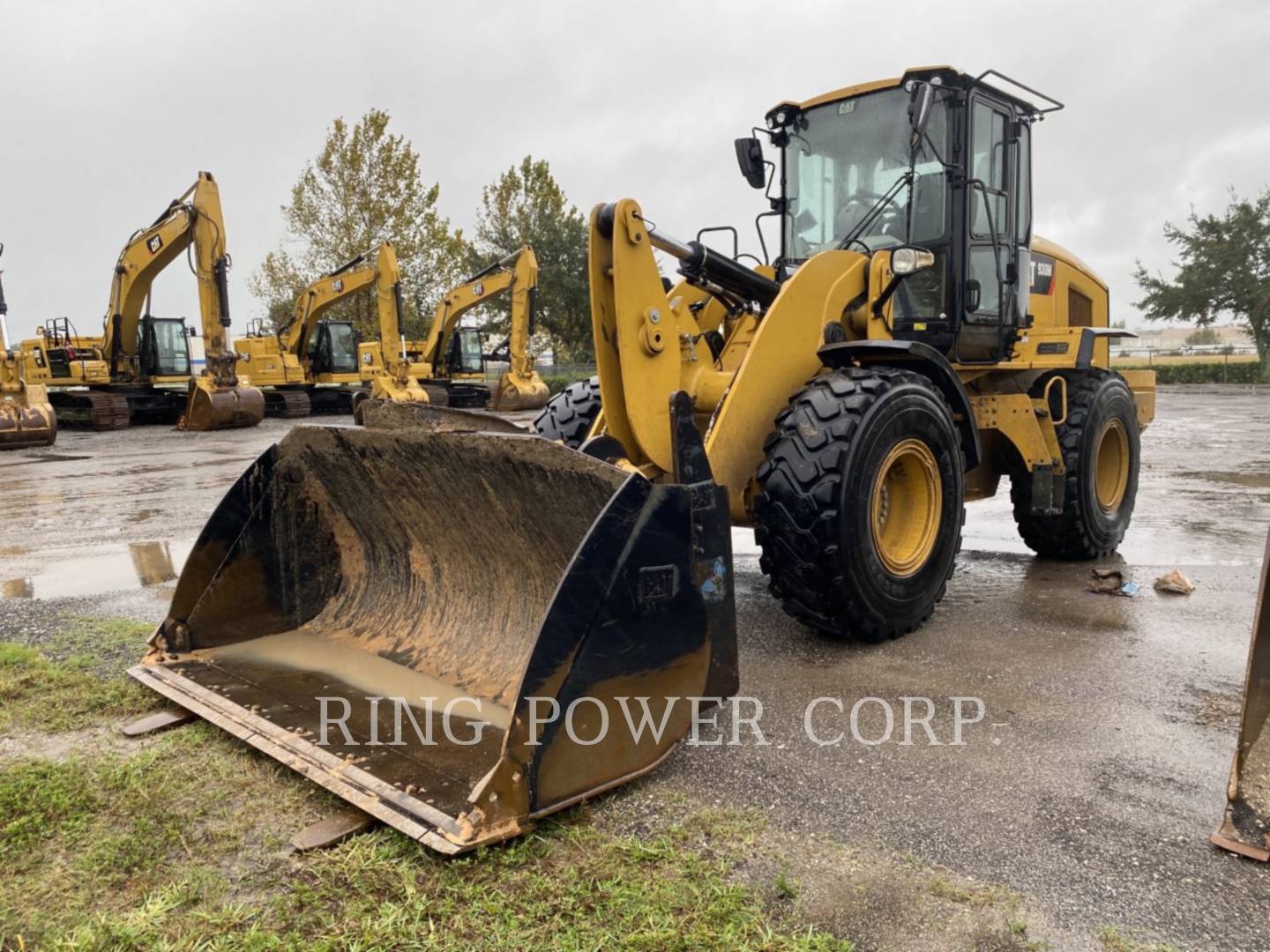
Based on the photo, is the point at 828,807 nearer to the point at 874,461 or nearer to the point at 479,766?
the point at 479,766

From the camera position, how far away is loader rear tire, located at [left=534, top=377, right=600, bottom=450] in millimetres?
5273

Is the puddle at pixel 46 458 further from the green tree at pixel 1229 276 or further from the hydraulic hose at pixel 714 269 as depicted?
the green tree at pixel 1229 276

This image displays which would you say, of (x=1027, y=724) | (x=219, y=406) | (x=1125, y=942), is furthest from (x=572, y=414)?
(x=219, y=406)

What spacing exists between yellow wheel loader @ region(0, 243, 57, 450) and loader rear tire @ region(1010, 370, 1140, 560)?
16343mm

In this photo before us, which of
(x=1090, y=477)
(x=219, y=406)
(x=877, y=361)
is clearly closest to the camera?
(x=877, y=361)

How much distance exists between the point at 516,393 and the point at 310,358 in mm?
6028

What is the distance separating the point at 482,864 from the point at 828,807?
3.34 ft

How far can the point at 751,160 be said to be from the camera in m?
5.58

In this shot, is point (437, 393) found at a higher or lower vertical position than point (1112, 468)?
higher

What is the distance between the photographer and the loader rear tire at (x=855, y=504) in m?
3.85

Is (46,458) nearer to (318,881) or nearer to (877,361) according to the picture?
(877,361)

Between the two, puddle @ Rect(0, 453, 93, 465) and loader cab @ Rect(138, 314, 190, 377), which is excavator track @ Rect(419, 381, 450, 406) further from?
puddle @ Rect(0, 453, 93, 465)

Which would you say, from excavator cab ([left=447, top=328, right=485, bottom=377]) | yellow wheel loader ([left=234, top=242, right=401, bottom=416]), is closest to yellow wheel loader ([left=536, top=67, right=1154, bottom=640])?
yellow wheel loader ([left=234, top=242, right=401, bottom=416])

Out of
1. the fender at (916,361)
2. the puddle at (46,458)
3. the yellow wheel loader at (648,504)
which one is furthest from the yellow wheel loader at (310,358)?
the fender at (916,361)
